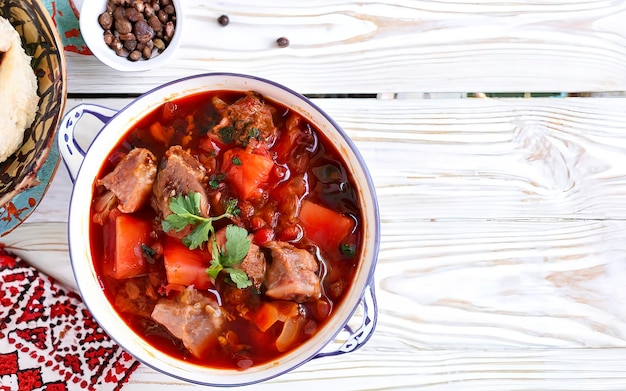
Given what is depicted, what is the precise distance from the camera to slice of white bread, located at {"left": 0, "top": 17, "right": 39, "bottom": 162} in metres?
2.68

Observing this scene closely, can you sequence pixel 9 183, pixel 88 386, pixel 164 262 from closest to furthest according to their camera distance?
pixel 164 262
pixel 9 183
pixel 88 386

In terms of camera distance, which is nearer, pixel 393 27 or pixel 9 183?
pixel 9 183

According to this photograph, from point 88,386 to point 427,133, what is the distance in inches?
83.2

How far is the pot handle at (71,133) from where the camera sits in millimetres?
2576

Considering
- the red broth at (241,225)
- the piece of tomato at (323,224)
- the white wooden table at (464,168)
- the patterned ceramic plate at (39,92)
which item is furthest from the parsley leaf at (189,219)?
the white wooden table at (464,168)

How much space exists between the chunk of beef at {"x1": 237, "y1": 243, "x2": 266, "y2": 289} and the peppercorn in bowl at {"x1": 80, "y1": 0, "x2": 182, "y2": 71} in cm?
103

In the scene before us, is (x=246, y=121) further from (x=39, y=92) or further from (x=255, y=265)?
(x=39, y=92)

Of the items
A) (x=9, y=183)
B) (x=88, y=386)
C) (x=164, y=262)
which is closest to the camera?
(x=164, y=262)

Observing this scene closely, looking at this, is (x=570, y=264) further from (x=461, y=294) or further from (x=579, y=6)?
(x=579, y=6)

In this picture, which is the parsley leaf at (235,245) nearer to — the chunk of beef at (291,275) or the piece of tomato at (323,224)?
the chunk of beef at (291,275)

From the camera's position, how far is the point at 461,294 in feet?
10.3

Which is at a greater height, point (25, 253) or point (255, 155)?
point (255, 155)

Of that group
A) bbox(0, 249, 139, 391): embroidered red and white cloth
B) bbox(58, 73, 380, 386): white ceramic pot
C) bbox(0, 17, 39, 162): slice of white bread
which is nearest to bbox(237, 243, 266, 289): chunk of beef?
bbox(58, 73, 380, 386): white ceramic pot

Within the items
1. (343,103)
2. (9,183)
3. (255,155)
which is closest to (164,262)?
(255,155)
